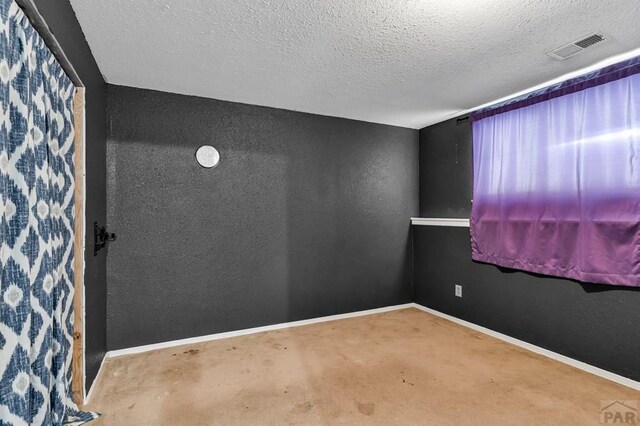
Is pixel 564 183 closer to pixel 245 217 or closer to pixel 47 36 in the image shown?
pixel 245 217

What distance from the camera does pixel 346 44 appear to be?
205 centimetres

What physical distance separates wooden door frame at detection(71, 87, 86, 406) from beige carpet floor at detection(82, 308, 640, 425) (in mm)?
239

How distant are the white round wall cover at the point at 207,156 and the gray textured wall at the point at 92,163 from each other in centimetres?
73

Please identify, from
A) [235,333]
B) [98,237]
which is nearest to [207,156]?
[98,237]

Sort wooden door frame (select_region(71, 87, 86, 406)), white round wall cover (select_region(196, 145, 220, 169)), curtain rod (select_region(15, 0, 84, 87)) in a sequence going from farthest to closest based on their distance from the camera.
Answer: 1. white round wall cover (select_region(196, 145, 220, 169))
2. wooden door frame (select_region(71, 87, 86, 406))
3. curtain rod (select_region(15, 0, 84, 87))

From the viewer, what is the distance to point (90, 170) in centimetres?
207

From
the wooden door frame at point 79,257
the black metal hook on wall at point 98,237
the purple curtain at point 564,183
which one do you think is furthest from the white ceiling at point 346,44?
the black metal hook on wall at point 98,237

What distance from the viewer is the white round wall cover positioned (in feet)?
9.54

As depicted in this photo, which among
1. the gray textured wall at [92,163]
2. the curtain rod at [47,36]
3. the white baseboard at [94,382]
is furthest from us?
the white baseboard at [94,382]

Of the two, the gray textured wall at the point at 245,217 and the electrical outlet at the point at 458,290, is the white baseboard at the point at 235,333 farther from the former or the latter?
the electrical outlet at the point at 458,290

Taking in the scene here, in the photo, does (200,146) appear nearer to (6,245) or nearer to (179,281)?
(179,281)

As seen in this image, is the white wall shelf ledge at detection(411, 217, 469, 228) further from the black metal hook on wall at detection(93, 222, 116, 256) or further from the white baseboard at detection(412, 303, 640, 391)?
the black metal hook on wall at detection(93, 222, 116, 256)

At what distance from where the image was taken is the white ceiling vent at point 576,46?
1.95m

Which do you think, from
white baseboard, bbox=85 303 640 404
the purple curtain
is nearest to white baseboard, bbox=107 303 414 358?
white baseboard, bbox=85 303 640 404
